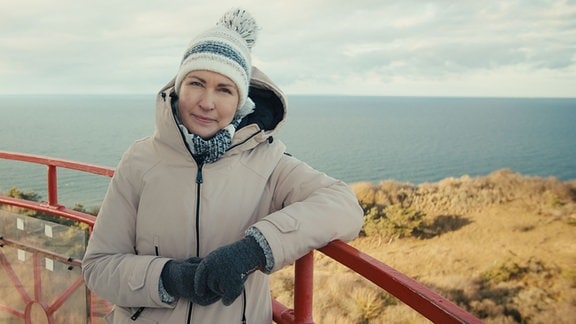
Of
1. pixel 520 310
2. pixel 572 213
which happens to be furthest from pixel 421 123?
pixel 520 310

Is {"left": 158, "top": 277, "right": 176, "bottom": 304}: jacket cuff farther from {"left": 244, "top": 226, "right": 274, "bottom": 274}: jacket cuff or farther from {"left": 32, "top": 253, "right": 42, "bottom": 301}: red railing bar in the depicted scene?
{"left": 32, "top": 253, "right": 42, "bottom": 301}: red railing bar

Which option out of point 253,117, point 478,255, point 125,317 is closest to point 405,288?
point 253,117

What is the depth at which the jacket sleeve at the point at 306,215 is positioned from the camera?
1266mm

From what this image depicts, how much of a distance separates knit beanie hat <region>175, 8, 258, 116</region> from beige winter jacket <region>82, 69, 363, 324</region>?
12 centimetres

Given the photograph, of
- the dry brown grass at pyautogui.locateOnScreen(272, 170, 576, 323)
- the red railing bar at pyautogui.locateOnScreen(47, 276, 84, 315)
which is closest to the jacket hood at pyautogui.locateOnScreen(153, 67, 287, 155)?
the red railing bar at pyautogui.locateOnScreen(47, 276, 84, 315)

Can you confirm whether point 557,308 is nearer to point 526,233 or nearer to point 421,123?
point 526,233

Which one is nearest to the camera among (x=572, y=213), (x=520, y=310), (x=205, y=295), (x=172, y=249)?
(x=205, y=295)

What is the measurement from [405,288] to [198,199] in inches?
26.7

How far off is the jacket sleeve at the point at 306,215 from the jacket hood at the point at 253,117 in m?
0.14

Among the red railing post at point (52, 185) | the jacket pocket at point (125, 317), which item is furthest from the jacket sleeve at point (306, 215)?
the red railing post at point (52, 185)

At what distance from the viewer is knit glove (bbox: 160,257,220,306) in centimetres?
131

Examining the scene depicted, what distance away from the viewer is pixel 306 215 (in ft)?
4.26

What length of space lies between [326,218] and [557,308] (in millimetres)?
10211

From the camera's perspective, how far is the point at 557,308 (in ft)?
31.4
